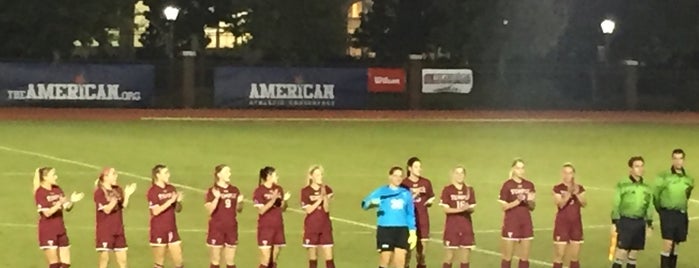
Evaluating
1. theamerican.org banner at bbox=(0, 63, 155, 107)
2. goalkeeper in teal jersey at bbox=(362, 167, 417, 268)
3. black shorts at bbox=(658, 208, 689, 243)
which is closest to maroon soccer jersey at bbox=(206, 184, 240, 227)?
goalkeeper in teal jersey at bbox=(362, 167, 417, 268)

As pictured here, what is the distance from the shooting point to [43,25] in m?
53.6

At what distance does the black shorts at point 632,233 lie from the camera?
1614cm

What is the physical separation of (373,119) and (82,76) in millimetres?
10377

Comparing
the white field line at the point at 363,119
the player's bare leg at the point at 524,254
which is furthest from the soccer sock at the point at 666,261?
the white field line at the point at 363,119

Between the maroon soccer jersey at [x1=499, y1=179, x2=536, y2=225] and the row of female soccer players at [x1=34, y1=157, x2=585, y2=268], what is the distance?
0.01m

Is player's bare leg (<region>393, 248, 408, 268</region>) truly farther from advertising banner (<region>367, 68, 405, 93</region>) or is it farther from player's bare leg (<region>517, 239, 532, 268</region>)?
advertising banner (<region>367, 68, 405, 93</region>)

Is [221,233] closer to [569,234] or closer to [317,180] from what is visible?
[317,180]

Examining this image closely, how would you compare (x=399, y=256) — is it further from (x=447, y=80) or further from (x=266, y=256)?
(x=447, y=80)

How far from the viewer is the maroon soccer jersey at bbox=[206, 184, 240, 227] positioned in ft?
51.0

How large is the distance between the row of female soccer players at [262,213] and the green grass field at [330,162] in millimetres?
1783

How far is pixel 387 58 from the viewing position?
5844 centimetres

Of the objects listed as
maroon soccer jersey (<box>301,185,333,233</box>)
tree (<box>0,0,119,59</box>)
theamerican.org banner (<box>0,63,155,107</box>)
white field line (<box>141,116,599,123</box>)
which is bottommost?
maroon soccer jersey (<box>301,185,333,233</box>)

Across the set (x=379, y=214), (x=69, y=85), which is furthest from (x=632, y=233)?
(x=69, y=85)

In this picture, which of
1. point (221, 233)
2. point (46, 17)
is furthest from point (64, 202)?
point (46, 17)
